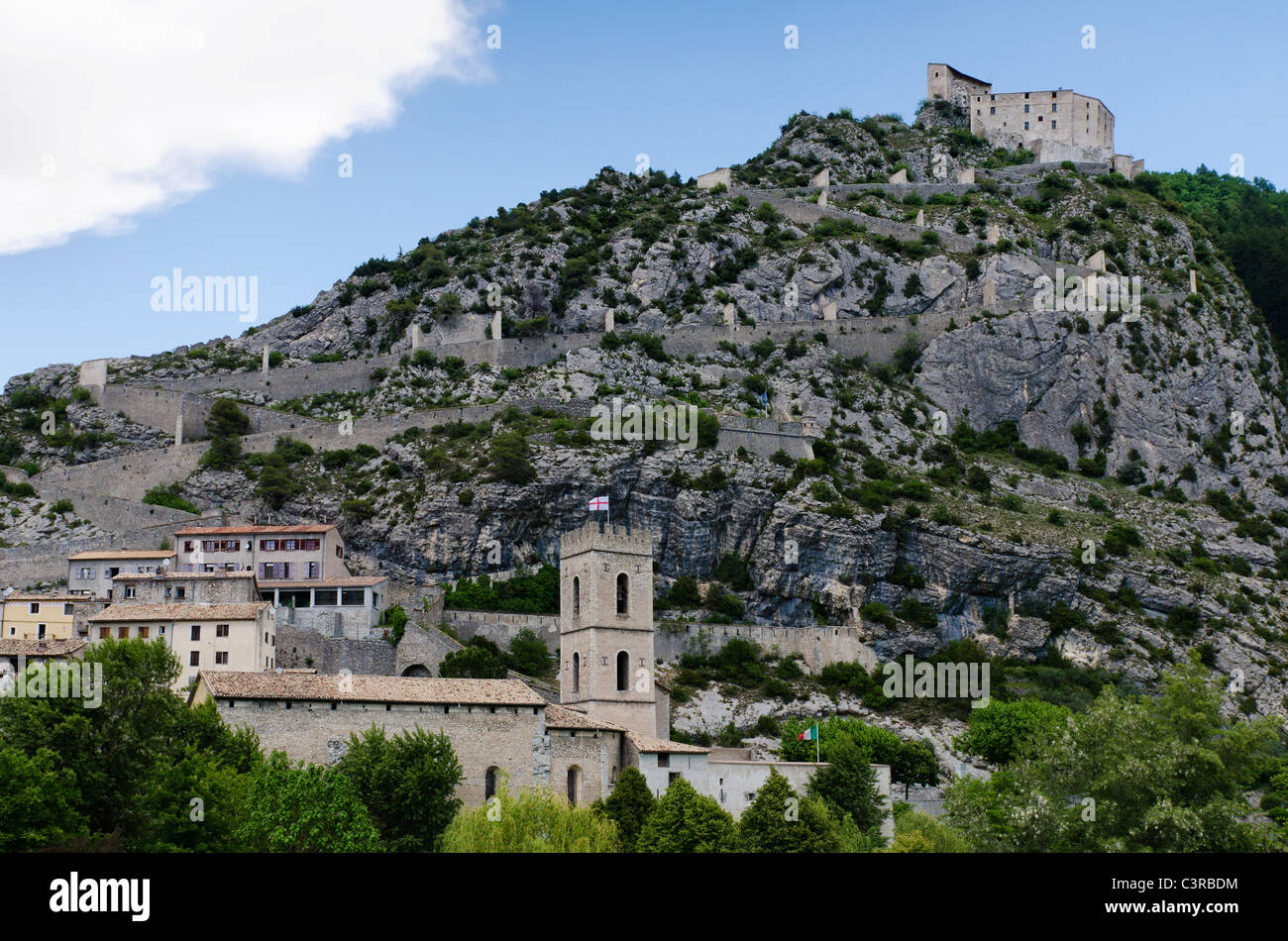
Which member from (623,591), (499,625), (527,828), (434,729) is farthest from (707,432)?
(527,828)

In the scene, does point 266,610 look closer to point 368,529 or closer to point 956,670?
point 368,529

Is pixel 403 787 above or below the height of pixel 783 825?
above

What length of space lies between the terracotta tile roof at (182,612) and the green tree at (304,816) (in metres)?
20.6

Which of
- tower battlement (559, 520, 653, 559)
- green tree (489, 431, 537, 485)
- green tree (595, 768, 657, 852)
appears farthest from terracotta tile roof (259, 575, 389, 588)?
green tree (595, 768, 657, 852)

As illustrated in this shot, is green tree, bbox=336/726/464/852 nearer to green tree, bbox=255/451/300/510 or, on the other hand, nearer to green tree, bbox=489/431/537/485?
green tree, bbox=489/431/537/485

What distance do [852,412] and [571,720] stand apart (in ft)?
164

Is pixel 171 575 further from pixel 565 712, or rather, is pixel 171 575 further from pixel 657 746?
pixel 657 746

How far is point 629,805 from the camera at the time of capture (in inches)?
1852

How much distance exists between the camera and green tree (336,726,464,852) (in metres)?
42.7

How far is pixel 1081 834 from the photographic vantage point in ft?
125

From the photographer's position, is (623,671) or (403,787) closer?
(403,787)

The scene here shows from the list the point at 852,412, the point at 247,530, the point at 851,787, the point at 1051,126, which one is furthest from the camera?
the point at 1051,126

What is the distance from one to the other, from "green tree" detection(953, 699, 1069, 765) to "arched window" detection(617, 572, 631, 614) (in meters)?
19.1
